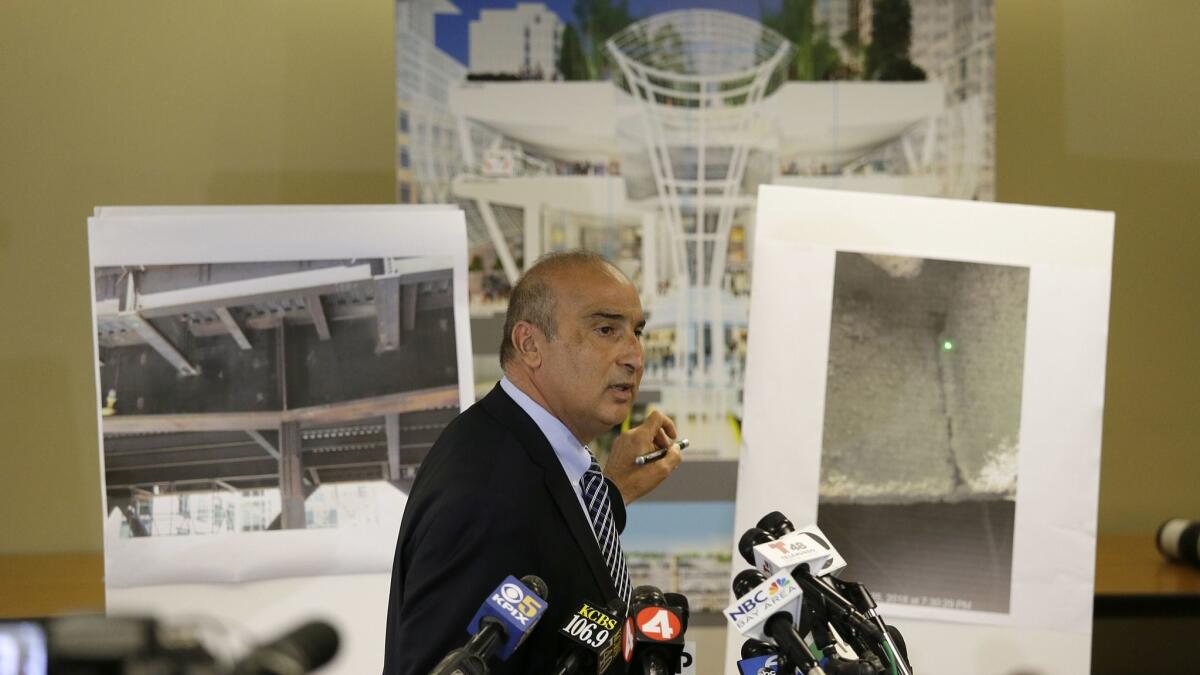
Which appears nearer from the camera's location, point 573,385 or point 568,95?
point 573,385

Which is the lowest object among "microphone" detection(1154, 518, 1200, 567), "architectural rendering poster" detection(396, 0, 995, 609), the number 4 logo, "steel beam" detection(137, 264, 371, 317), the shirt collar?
"microphone" detection(1154, 518, 1200, 567)

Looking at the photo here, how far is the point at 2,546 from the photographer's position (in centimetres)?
394

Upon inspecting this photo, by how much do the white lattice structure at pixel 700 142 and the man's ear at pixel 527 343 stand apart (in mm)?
1738

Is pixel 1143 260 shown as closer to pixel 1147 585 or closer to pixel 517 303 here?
pixel 1147 585

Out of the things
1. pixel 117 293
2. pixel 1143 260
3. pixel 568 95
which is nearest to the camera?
pixel 117 293

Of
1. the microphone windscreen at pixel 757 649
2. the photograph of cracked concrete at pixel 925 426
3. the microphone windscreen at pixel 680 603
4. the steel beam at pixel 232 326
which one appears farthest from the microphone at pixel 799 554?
the steel beam at pixel 232 326

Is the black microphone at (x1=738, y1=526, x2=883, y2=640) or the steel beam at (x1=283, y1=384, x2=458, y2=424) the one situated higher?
the steel beam at (x1=283, y1=384, x2=458, y2=424)

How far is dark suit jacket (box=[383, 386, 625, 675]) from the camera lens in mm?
1821

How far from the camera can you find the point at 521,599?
4.87ft

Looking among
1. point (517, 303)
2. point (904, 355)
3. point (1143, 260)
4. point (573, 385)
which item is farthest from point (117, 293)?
point (1143, 260)

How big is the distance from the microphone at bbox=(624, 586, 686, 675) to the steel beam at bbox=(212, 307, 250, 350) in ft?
5.38

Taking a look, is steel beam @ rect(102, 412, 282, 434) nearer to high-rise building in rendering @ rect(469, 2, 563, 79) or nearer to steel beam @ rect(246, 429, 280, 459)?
steel beam @ rect(246, 429, 280, 459)

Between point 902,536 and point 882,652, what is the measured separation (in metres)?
1.24

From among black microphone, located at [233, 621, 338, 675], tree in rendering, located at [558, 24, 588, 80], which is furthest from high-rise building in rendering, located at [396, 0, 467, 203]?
black microphone, located at [233, 621, 338, 675]
